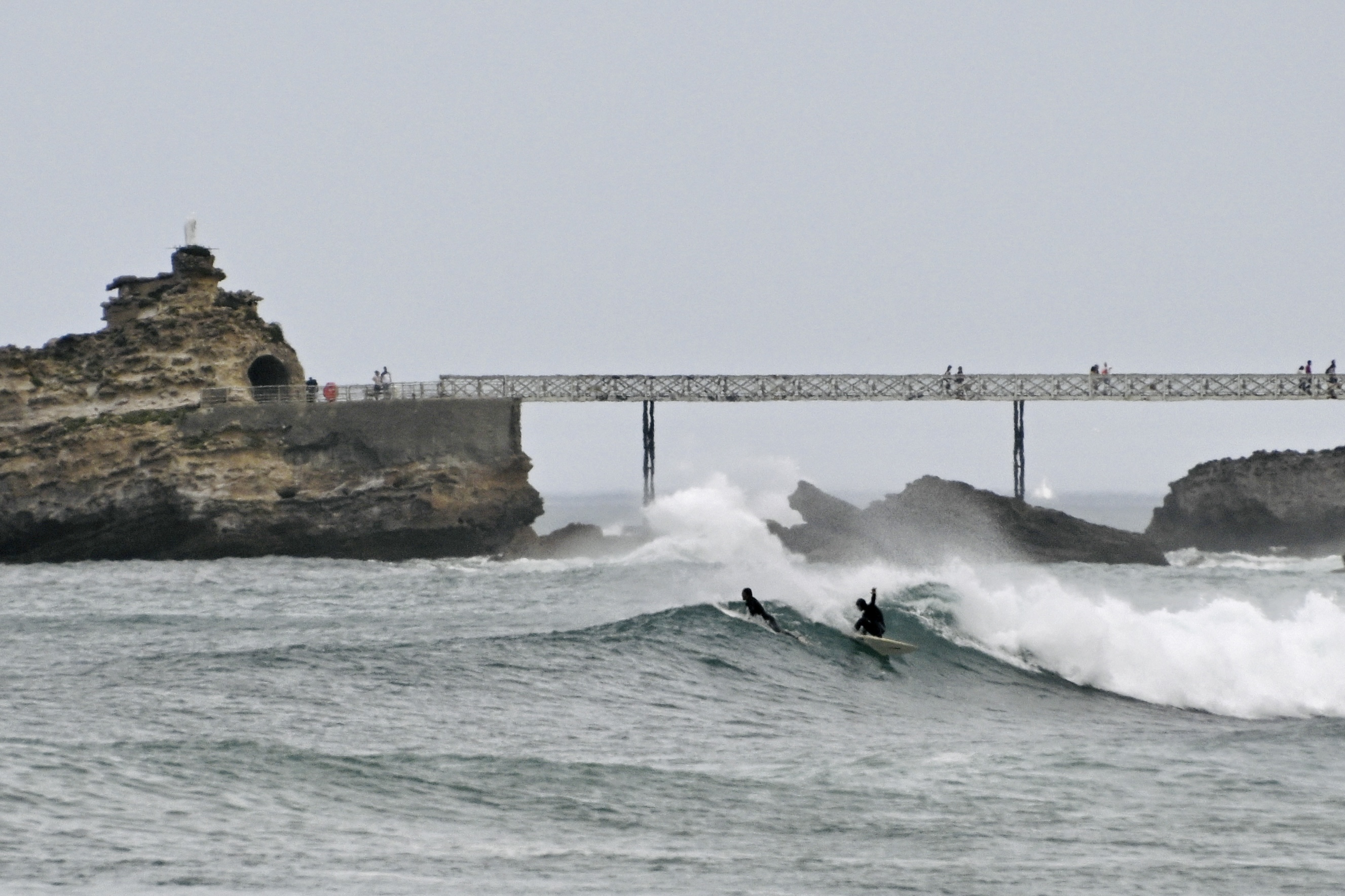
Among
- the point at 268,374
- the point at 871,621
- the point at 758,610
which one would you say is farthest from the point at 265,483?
the point at 871,621

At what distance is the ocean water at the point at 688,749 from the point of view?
38.8 ft

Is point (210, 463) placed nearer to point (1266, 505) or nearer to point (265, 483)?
point (265, 483)

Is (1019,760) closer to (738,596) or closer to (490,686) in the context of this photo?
(490,686)

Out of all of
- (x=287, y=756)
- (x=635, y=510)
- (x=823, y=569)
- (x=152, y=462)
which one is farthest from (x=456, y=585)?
(x=635, y=510)

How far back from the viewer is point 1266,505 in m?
54.1

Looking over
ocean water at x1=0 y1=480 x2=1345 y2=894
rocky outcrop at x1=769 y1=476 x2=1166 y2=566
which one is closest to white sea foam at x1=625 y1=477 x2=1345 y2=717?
ocean water at x1=0 y1=480 x2=1345 y2=894

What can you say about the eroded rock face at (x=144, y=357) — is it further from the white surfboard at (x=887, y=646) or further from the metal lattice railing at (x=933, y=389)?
the white surfboard at (x=887, y=646)

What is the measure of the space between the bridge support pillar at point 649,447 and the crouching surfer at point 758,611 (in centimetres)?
2864

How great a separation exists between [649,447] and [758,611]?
2921 cm

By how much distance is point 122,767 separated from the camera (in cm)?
1409

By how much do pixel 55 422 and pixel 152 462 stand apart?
10.5 ft

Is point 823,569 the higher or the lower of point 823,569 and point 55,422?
the lower

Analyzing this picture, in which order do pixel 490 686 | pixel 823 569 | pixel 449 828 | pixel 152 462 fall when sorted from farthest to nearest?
pixel 152 462 → pixel 823 569 → pixel 490 686 → pixel 449 828

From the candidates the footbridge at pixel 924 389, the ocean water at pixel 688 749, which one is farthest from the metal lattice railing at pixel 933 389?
the ocean water at pixel 688 749
